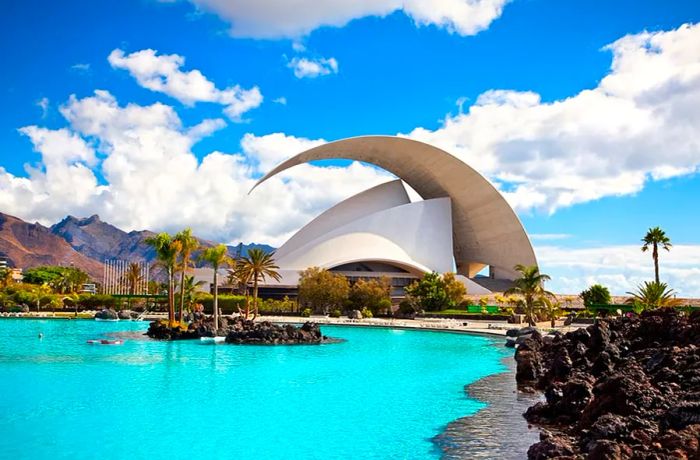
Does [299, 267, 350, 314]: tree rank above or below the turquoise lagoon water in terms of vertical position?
above

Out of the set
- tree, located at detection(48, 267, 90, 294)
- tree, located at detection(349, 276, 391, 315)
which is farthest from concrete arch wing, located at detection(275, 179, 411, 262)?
tree, located at detection(48, 267, 90, 294)

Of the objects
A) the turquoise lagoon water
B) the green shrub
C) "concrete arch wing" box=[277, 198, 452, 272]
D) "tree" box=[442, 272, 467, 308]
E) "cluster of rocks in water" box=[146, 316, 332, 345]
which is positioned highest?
"concrete arch wing" box=[277, 198, 452, 272]

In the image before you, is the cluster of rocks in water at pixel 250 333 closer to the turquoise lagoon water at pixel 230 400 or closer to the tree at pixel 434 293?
the turquoise lagoon water at pixel 230 400

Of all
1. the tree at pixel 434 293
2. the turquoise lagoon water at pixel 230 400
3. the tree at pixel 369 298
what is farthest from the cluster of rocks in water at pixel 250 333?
the tree at pixel 434 293

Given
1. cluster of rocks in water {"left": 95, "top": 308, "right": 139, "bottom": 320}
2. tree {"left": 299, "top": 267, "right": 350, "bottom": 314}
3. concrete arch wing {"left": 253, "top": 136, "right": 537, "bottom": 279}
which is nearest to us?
cluster of rocks in water {"left": 95, "top": 308, "right": 139, "bottom": 320}

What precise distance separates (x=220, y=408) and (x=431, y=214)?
49196 mm

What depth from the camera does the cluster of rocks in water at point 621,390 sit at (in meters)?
7.37

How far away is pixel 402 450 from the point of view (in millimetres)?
9711

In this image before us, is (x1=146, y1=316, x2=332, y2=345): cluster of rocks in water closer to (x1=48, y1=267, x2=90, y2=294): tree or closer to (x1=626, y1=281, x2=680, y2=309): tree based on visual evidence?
(x1=626, y1=281, x2=680, y2=309): tree

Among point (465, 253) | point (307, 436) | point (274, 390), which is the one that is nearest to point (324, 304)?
point (465, 253)

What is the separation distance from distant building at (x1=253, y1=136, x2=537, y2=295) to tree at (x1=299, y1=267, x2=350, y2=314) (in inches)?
279

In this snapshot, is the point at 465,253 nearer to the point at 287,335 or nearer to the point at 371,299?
the point at 371,299

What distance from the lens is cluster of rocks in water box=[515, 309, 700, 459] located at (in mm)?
7367

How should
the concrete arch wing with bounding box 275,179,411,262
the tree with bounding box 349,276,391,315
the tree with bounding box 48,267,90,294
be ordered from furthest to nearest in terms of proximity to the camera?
1. the tree with bounding box 48,267,90,294
2. the concrete arch wing with bounding box 275,179,411,262
3. the tree with bounding box 349,276,391,315
